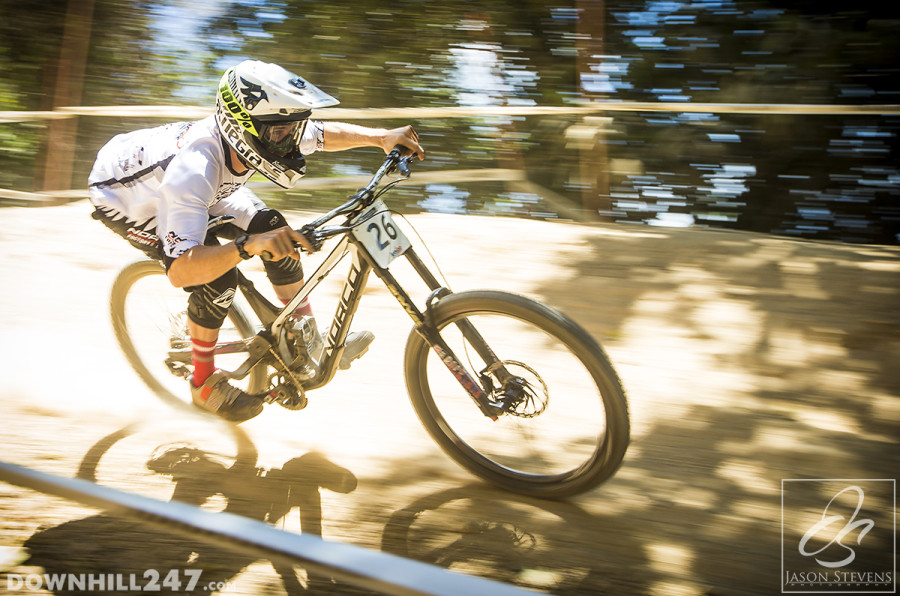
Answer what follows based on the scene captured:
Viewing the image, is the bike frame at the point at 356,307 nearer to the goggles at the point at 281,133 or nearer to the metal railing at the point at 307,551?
the goggles at the point at 281,133

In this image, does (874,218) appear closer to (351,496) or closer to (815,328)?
(815,328)

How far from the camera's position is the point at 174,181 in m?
2.81

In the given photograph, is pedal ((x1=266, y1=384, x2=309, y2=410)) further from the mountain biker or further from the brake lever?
the brake lever

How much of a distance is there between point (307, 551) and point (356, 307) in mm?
1685

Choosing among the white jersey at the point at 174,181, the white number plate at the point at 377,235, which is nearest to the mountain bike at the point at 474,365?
the white number plate at the point at 377,235

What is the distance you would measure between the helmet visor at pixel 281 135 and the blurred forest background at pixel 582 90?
4.17 m

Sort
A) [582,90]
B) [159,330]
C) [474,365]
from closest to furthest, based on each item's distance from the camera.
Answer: [474,365]
[159,330]
[582,90]

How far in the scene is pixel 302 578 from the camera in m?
2.50

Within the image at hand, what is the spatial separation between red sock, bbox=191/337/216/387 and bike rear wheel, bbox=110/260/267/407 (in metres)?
0.13

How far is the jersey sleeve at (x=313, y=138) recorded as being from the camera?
11.0 feet

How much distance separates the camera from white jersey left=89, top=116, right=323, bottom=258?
281 cm

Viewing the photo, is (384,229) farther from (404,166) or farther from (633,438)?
(633,438)

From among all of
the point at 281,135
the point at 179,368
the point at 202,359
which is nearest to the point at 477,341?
the point at 281,135

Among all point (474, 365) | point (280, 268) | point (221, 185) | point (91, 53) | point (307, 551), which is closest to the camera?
point (307, 551)
